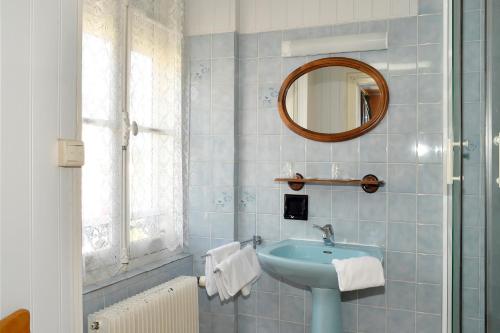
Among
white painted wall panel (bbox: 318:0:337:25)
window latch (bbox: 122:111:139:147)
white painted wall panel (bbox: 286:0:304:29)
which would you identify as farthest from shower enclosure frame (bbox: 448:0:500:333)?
window latch (bbox: 122:111:139:147)

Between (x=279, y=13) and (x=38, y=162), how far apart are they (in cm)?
201

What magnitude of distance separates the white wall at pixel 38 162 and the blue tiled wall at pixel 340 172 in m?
1.60

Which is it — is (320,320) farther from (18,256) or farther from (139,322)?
(18,256)

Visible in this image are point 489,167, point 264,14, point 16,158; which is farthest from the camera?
point 264,14

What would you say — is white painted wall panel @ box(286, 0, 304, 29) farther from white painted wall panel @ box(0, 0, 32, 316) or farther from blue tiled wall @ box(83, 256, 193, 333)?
→ white painted wall panel @ box(0, 0, 32, 316)

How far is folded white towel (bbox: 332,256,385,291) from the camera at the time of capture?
2.04 meters

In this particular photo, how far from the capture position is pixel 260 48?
107 inches

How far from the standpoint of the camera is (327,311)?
2.27m

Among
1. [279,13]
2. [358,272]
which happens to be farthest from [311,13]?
[358,272]

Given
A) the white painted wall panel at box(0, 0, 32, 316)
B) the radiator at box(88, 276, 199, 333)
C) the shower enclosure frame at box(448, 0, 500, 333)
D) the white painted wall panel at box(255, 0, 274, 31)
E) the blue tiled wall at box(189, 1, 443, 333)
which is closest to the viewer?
the white painted wall panel at box(0, 0, 32, 316)

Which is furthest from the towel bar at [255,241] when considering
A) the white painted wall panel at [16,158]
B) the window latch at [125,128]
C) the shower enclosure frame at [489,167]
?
the white painted wall panel at [16,158]

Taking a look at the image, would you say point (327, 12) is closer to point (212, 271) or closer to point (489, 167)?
point (212, 271)

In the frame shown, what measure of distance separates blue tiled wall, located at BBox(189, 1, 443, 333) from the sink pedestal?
275mm

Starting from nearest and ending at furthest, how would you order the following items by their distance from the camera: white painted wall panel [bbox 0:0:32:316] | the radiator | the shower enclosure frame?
white painted wall panel [bbox 0:0:32:316] < the shower enclosure frame < the radiator
